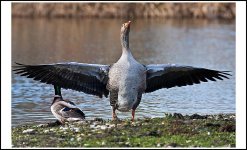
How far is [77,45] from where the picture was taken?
78.8ft

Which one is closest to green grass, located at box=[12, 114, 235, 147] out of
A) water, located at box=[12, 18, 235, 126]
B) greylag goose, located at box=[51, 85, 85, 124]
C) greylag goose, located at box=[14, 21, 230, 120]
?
greylag goose, located at box=[51, 85, 85, 124]

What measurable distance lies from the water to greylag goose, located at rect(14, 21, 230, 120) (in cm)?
149

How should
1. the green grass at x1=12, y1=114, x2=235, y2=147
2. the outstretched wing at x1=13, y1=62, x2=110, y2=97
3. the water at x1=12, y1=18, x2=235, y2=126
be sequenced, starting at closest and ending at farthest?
the green grass at x1=12, y1=114, x2=235, y2=147, the outstretched wing at x1=13, y1=62, x2=110, y2=97, the water at x1=12, y1=18, x2=235, y2=126

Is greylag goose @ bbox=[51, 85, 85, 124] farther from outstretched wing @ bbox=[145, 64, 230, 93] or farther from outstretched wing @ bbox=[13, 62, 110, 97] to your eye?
outstretched wing @ bbox=[145, 64, 230, 93]

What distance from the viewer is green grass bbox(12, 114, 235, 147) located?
319 inches

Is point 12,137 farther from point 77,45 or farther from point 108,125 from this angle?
→ point 77,45

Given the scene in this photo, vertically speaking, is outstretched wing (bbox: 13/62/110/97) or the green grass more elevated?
outstretched wing (bbox: 13/62/110/97)

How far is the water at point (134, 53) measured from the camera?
12.7m

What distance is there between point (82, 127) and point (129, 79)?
1.02m

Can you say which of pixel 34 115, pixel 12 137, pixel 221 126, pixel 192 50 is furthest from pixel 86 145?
pixel 192 50

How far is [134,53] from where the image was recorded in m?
21.9

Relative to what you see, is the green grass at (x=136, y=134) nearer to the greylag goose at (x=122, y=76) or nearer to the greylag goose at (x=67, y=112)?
the greylag goose at (x=67, y=112)

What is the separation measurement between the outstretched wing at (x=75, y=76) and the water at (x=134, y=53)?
1.38 metres

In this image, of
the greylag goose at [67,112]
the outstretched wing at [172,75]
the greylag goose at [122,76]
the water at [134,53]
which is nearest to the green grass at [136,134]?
the greylag goose at [67,112]
